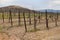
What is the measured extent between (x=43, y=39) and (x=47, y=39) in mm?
546

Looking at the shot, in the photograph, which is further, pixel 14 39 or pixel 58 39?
pixel 14 39

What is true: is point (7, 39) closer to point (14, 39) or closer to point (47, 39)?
point (14, 39)

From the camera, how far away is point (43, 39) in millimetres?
24438

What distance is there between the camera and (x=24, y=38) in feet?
84.0

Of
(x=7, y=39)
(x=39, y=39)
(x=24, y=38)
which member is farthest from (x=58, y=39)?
(x=7, y=39)

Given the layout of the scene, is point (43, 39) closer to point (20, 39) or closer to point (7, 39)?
point (20, 39)

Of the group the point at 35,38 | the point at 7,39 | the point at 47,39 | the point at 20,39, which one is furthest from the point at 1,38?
the point at 47,39

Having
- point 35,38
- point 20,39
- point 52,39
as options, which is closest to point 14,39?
point 20,39

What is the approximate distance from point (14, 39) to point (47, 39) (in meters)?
3.95

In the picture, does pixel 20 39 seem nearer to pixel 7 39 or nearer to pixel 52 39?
pixel 7 39

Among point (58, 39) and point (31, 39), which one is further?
point (31, 39)

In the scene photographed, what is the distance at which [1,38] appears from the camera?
85.0 ft

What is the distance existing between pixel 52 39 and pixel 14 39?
4.58 m

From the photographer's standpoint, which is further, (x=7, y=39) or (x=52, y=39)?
(x=7, y=39)
